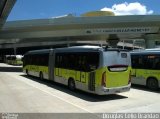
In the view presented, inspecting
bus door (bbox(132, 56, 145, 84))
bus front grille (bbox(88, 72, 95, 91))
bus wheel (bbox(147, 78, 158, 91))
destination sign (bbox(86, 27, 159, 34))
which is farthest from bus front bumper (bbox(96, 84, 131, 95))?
destination sign (bbox(86, 27, 159, 34))

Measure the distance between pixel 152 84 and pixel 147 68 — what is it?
3.59ft

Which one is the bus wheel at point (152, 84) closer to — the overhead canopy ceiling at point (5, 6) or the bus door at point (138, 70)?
the bus door at point (138, 70)

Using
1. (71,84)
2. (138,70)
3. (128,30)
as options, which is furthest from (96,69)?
(128,30)

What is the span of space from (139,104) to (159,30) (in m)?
29.0

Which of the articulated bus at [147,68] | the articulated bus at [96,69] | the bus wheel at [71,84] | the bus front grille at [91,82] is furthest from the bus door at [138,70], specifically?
the bus front grille at [91,82]

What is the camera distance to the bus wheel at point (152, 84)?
60.0ft

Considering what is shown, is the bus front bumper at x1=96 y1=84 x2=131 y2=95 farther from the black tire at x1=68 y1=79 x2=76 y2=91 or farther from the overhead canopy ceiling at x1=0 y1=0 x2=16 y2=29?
the overhead canopy ceiling at x1=0 y1=0 x2=16 y2=29

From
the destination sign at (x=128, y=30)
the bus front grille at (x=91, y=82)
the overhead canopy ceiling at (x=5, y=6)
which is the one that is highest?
the overhead canopy ceiling at (x=5, y=6)

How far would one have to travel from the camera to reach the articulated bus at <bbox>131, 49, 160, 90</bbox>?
1825 centimetres

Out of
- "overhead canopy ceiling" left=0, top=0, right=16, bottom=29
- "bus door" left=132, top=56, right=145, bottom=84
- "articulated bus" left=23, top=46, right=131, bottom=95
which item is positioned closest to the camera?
"articulated bus" left=23, top=46, right=131, bottom=95

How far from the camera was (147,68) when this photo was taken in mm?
19000

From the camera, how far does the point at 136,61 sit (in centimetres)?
2030

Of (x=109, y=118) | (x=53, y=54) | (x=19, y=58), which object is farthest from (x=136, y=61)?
(x=19, y=58)

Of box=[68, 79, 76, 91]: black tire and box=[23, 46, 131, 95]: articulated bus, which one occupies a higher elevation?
box=[23, 46, 131, 95]: articulated bus
